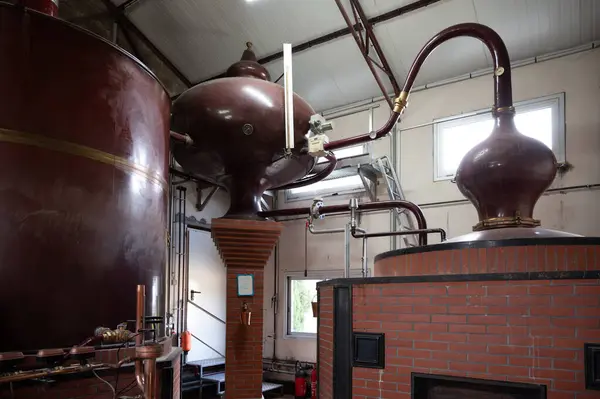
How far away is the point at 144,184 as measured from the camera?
332cm

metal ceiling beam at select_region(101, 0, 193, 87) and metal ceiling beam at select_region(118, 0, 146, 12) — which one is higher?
metal ceiling beam at select_region(118, 0, 146, 12)

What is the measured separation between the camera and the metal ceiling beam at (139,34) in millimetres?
7297

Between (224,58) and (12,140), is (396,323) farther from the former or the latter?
(224,58)

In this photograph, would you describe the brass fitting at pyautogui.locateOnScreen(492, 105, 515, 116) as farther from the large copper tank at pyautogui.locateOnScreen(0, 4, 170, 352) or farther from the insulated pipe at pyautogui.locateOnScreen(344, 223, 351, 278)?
the large copper tank at pyautogui.locateOnScreen(0, 4, 170, 352)

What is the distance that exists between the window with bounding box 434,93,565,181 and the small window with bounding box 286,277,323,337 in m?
3.07

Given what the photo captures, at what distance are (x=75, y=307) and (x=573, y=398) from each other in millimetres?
2907

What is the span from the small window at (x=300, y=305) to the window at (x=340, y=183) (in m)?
1.56

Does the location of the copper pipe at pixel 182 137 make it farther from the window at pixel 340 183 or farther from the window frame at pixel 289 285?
the window frame at pixel 289 285

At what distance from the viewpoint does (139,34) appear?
764 cm

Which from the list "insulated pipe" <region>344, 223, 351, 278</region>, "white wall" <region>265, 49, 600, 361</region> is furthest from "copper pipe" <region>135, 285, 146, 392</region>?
"white wall" <region>265, 49, 600, 361</region>

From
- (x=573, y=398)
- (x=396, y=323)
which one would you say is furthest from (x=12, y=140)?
(x=573, y=398)

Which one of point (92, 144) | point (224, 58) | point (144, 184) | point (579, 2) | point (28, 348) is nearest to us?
point (28, 348)

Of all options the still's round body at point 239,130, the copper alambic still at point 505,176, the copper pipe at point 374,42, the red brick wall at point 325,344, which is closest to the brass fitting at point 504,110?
the copper alambic still at point 505,176

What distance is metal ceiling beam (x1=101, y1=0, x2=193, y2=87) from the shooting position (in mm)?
7297
